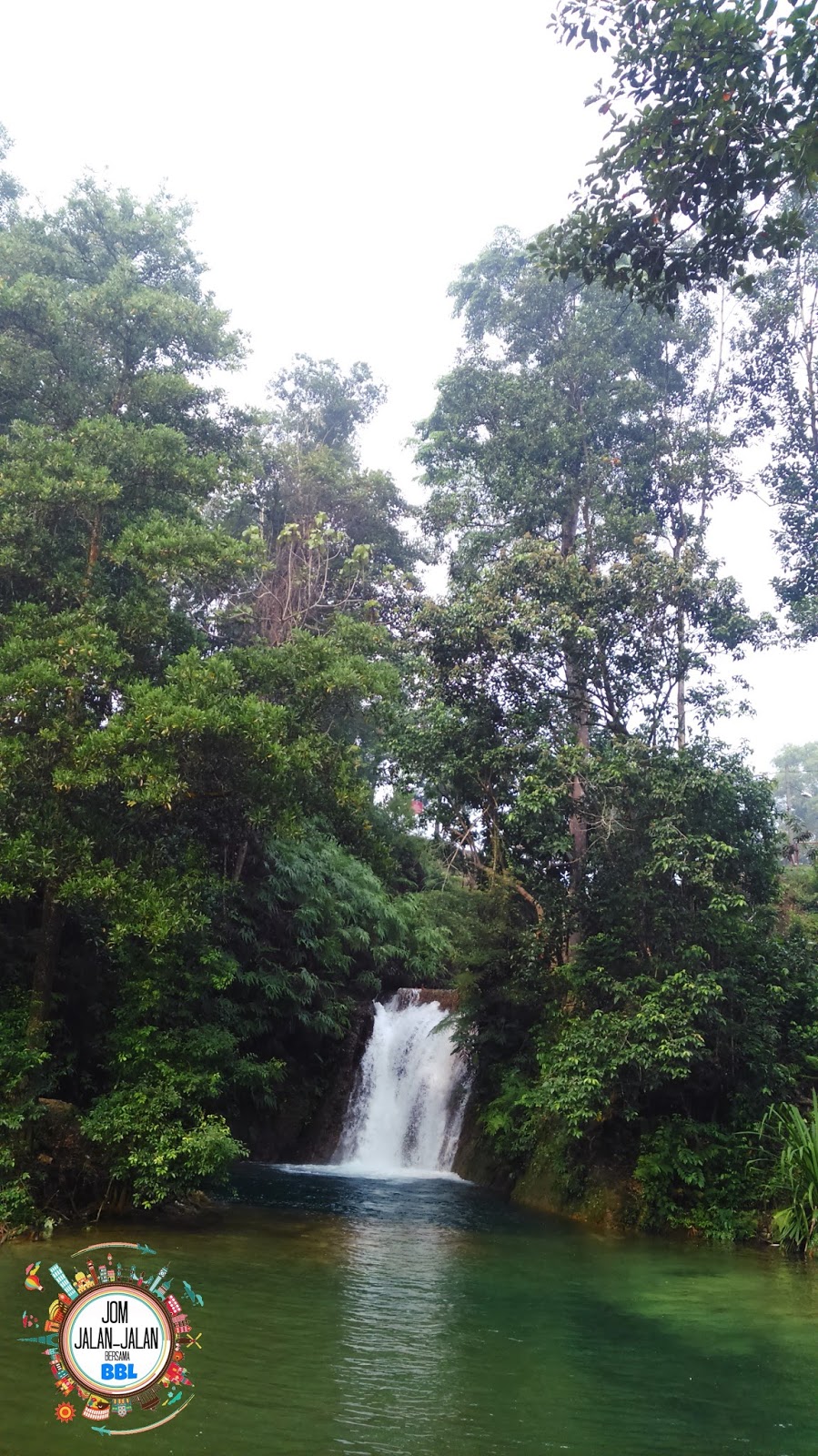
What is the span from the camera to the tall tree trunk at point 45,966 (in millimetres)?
9992

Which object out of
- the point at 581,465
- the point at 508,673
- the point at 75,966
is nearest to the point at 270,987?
the point at 75,966

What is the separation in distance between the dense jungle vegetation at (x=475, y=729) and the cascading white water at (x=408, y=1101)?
104cm

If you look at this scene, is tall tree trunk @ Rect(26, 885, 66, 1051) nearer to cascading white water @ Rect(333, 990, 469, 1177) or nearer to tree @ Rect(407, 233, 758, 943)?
tree @ Rect(407, 233, 758, 943)

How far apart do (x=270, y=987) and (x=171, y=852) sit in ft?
19.4

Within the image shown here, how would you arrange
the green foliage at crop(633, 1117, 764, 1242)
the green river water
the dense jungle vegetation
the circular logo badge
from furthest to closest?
the green foliage at crop(633, 1117, 764, 1242) → the dense jungle vegetation → the green river water → the circular logo badge

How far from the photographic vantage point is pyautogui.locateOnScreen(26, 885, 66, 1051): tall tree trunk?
32.8ft

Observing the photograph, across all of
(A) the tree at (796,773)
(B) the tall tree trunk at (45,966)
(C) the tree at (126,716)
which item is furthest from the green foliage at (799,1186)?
(A) the tree at (796,773)

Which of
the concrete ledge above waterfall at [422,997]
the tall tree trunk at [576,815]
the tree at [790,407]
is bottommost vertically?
the concrete ledge above waterfall at [422,997]

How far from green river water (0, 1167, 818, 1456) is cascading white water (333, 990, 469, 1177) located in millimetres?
6926

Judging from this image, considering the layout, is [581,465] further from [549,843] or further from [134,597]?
[134,597]

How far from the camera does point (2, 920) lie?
36.5 feet

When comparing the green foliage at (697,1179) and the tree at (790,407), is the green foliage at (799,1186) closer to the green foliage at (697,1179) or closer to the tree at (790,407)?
the green foliage at (697,1179)

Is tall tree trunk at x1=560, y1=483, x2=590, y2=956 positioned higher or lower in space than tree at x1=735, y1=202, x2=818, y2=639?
lower

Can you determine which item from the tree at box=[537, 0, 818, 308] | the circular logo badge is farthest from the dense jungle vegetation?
Answer: the circular logo badge
